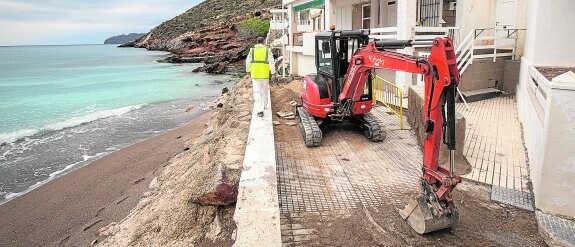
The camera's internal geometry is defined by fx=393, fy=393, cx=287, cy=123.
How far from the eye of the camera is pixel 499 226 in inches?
200

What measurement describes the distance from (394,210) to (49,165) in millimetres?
12492

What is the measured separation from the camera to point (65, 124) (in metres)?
21.0

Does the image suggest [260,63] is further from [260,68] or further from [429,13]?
[429,13]

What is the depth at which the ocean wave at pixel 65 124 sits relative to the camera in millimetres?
18422

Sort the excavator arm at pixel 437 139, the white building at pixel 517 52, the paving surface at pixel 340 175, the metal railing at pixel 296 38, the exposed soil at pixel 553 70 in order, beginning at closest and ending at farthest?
the excavator arm at pixel 437 139
the white building at pixel 517 52
the paving surface at pixel 340 175
the exposed soil at pixel 553 70
the metal railing at pixel 296 38

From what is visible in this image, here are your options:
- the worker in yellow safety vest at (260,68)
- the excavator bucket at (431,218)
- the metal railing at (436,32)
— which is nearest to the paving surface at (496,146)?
the excavator bucket at (431,218)

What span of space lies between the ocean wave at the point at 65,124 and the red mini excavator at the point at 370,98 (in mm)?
15217

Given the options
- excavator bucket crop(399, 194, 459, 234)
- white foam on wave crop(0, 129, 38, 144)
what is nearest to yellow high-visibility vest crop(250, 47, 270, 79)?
excavator bucket crop(399, 194, 459, 234)

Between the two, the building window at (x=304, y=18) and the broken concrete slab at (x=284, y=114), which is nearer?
the broken concrete slab at (x=284, y=114)

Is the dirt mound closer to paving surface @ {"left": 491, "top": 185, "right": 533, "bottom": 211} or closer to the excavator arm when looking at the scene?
the excavator arm

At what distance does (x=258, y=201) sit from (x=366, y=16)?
635 inches

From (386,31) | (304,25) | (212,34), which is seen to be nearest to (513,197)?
(386,31)

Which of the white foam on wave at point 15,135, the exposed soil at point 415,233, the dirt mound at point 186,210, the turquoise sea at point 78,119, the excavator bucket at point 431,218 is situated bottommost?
the white foam on wave at point 15,135

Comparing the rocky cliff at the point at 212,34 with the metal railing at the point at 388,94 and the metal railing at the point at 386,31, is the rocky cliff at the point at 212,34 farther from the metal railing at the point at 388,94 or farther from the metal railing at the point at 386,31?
the metal railing at the point at 388,94
